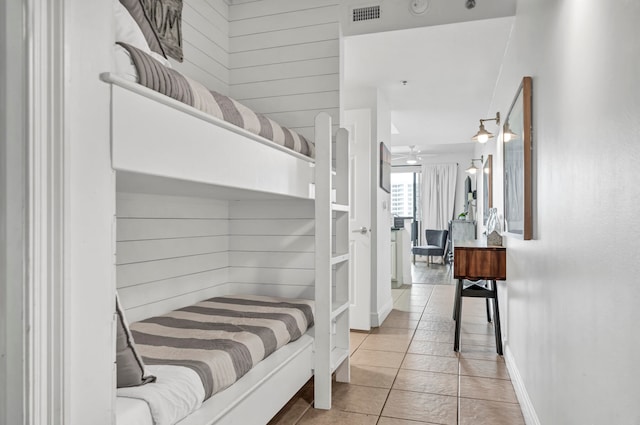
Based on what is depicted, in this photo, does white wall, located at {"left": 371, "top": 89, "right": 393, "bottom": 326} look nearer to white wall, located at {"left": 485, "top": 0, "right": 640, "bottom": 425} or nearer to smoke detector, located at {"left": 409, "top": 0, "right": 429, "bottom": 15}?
smoke detector, located at {"left": 409, "top": 0, "right": 429, "bottom": 15}

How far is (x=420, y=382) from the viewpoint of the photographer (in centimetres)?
276

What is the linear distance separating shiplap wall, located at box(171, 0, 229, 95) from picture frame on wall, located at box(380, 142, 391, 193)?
6.16ft

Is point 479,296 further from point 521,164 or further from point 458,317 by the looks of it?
point 521,164

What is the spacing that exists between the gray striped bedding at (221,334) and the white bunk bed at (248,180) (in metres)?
0.06

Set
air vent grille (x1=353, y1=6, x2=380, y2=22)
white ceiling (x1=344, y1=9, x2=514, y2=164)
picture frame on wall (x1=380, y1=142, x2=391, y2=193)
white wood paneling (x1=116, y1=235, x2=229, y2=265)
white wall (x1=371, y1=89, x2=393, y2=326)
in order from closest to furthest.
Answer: white wood paneling (x1=116, y1=235, x2=229, y2=265)
air vent grille (x1=353, y1=6, x2=380, y2=22)
white ceiling (x1=344, y1=9, x2=514, y2=164)
white wall (x1=371, y1=89, x2=393, y2=326)
picture frame on wall (x1=380, y1=142, x2=391, y2=193)

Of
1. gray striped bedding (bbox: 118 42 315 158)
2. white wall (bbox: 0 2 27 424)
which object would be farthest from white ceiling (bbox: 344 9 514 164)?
white wall (bbox: 0 2 27 424)

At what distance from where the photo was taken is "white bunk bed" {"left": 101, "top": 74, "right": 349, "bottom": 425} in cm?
112

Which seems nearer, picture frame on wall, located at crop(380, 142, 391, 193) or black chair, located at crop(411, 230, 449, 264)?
picture frame on wall, located at crop(380, 142, 391, 193)

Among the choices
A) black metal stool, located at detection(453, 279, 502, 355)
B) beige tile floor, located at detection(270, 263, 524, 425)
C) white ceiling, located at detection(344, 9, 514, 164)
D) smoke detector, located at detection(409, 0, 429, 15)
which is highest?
smoke detector, located at detection(409, 0, 429, 15)

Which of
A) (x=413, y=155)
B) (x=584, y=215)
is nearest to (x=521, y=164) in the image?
(x=584, y=215)

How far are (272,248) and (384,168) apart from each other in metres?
Result: 2.10

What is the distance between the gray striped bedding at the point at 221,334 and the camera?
1.54 m

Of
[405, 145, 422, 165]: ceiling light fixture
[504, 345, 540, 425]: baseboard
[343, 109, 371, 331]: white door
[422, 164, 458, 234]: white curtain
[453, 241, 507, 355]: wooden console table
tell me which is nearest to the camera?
[504, 345, 540, 425]: baseboard

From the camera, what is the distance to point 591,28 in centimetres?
122
